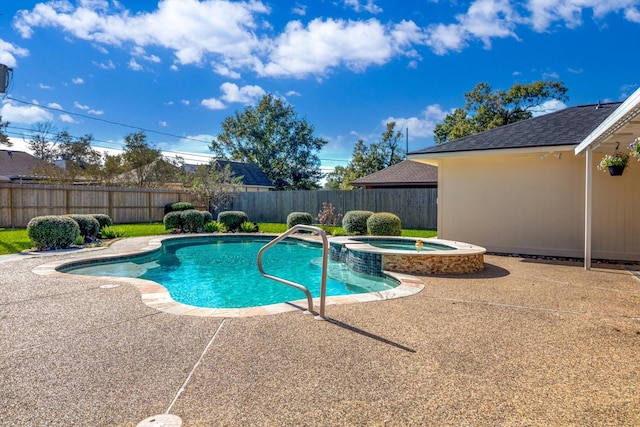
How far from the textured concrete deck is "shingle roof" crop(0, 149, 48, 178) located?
101 feet

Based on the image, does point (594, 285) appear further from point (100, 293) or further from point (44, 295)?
point (44, 295)

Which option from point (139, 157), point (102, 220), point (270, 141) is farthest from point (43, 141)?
point (102, 220)

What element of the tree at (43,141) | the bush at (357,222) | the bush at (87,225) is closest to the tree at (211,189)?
the bush at (87,225)

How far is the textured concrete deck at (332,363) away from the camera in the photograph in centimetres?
238

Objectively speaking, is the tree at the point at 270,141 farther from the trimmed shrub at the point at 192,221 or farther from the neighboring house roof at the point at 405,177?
the trimmed shrub at the point at 192,221

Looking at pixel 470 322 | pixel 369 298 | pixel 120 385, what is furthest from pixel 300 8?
pixel 120 385

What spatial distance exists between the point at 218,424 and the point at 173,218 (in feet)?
45.1

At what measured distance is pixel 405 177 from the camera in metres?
19.5

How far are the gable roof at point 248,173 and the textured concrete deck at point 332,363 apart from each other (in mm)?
24026

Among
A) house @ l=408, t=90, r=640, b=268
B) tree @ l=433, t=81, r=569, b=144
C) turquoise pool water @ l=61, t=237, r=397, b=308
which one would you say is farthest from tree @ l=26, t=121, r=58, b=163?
house @ l=408, t=90, r=640, b=268

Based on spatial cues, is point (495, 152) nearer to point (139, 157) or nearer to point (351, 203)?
point (351, 203)

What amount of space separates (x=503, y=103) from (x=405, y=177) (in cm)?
994

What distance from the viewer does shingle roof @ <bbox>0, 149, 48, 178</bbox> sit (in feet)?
94.2

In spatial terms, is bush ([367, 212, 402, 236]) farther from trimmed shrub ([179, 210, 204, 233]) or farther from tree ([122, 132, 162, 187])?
tree ([122, 132, 162, 187])
